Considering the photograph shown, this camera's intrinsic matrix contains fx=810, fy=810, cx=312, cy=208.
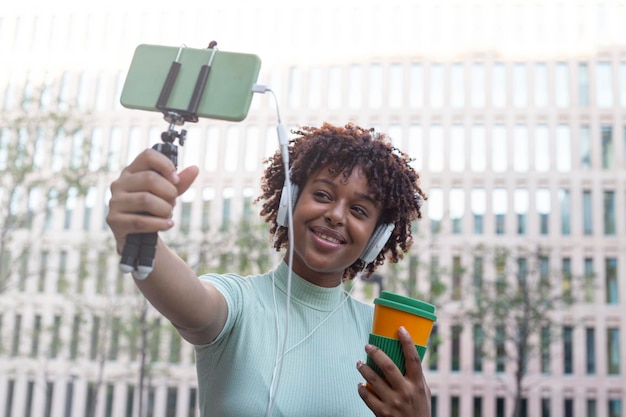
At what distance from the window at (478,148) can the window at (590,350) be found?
383 inches

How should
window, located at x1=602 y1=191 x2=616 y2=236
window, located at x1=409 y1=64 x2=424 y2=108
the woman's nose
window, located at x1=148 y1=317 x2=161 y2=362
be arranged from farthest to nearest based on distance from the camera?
window, located at x1=409 y1=64 x2=424 y2=108, window, located at x1=602 y1=191 x2=616 y2=236, window, located at x1=148 y1=317 x2=161 y2=362, the woman's nose

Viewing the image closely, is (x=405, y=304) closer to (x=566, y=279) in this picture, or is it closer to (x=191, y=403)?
(x=566, y=279)

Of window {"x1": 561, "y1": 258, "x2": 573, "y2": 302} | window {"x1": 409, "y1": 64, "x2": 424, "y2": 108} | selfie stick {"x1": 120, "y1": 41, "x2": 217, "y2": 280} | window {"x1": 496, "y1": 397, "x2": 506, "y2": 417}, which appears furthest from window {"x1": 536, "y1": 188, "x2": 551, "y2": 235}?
selfie stick {"x1": 120, "y1": 41, "x2": 217, "y2": 280}

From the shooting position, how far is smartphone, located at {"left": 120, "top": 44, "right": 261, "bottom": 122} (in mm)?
1616

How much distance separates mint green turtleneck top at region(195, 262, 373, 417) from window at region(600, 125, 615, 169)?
41.0 meters

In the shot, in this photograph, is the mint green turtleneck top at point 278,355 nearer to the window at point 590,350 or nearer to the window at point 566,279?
the window at point 566,279

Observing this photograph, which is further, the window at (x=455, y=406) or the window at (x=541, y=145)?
the window at (x=541, y=145)

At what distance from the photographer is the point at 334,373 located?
2287 millimetres

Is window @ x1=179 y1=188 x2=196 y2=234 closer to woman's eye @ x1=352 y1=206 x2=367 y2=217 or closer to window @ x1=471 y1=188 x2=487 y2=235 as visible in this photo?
window @ x1=471 y1=188 x2=487 y2=235

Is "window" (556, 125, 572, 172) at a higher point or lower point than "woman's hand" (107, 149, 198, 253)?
higher

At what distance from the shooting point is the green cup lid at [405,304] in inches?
79.0

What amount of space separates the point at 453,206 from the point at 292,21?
13672 mm

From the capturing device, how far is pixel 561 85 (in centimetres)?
4197

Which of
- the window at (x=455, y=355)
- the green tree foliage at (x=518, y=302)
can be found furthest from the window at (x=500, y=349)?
the window at (x=455, y=355)
